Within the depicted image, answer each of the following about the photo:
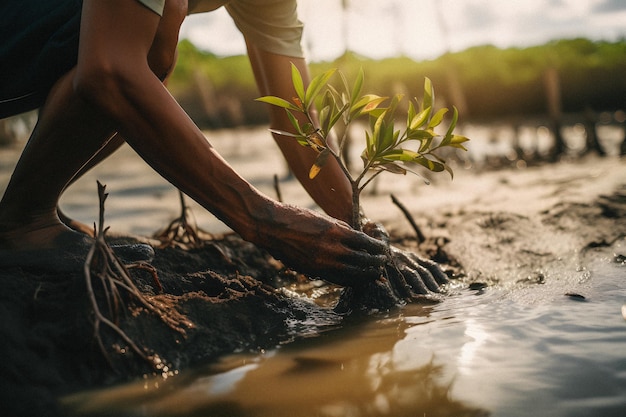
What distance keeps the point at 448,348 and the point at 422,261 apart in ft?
2.51

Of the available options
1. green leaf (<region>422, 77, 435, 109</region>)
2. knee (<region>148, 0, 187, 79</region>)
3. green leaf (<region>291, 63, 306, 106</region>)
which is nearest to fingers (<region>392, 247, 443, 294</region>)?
green leaf (<region>422, 77, 435, 109</region>)

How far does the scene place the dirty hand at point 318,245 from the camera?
177cm

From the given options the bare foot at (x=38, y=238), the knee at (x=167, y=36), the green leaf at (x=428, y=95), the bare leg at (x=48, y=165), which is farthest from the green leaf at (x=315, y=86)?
the bare foot at (x=38, y=238)

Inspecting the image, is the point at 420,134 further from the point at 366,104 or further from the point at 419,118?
the point at 366,104

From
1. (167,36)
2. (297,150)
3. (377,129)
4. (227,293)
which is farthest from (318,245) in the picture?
(167,36)

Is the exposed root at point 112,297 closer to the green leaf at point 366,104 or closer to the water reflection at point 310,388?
the water reflection at point 310,388

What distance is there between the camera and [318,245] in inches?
70.7

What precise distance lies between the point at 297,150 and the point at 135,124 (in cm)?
84

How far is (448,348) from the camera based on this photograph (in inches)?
63.3

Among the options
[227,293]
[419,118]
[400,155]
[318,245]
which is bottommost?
[227,293]

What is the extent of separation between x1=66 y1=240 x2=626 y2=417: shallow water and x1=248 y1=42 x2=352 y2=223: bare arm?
52 cm

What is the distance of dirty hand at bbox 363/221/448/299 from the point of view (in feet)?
6.93

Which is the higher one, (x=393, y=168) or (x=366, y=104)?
(x=366, y=104)

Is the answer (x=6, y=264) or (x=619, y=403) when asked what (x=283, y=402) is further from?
(x=6, y=264)
